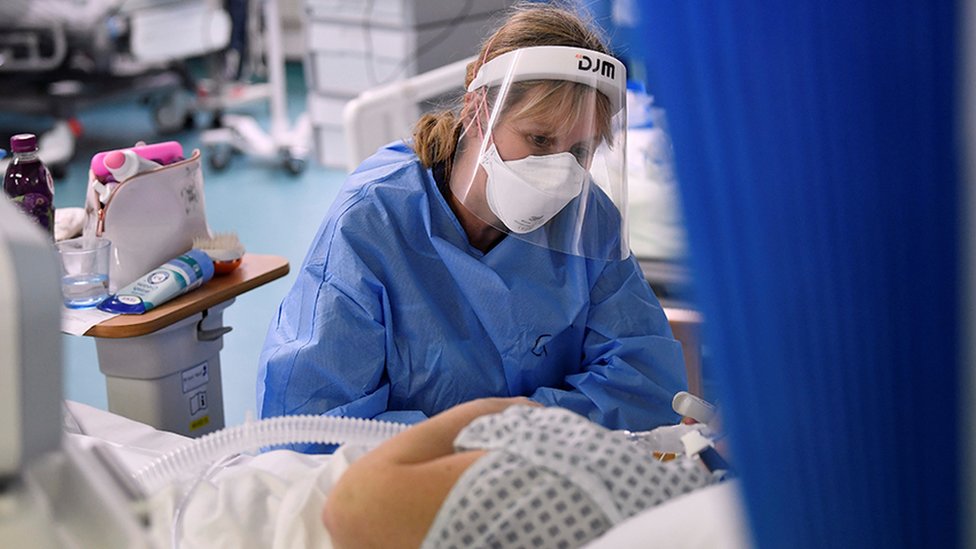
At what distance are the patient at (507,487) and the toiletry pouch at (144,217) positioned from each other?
47.5 inches

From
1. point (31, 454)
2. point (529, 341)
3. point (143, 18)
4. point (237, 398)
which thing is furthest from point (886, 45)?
point (143, 18)

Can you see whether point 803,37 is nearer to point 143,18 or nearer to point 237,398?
point 237,398

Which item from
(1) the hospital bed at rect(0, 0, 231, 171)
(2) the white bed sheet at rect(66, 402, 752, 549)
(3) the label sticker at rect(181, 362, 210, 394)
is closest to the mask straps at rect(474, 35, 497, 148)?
(2) the white bed sheet at rect(66, 402, 752, 549)

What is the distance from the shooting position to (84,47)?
561 centimetres

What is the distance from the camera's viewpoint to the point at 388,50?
4812mm

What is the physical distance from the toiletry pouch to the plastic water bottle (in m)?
0.08

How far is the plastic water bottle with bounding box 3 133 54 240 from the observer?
2.06 meters

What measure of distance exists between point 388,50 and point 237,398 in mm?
2061

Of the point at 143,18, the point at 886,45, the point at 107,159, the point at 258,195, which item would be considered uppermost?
the point at 143,18

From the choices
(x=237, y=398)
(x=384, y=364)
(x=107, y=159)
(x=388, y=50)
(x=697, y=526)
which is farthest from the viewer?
(x=388, y=50)

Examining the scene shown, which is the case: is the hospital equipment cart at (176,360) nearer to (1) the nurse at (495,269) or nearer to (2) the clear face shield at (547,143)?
(1) the nurse at (495,269)

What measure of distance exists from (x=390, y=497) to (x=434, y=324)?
79 cm

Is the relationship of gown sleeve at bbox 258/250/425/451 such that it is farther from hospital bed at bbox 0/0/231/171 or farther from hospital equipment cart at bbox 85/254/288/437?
hospital bed at bbox 0/0/231/171

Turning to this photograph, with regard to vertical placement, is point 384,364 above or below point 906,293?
below
